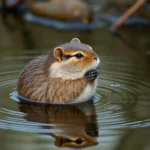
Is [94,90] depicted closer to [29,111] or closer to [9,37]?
[29,111]

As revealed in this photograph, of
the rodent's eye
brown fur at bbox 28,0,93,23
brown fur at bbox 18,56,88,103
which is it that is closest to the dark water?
brown fur at bbox 18,56,88,103

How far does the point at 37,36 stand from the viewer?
962 centimetres

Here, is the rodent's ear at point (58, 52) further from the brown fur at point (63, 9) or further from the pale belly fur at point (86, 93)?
the brown fur at point (63, 9)

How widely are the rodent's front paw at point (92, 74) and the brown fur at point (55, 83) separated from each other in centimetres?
6

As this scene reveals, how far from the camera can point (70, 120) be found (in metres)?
5.83

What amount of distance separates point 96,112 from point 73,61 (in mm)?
570

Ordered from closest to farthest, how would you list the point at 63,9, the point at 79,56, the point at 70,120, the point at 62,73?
the point at 70,120 → the point at 79,56 → the point at 62,73 → the point at 63,9

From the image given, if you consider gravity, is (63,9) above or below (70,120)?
above

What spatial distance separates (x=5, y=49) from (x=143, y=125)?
3.65m

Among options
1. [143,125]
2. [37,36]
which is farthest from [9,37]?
[143,125]

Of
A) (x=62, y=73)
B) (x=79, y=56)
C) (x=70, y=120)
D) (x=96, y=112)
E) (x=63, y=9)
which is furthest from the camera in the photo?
(x=63, y=9)

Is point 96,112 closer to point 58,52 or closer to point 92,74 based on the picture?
point 92,74

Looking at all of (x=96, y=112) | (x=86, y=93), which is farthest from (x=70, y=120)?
(x=86, y=93)

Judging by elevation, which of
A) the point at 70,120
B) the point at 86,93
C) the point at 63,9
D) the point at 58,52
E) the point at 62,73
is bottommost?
the point at 70,120
